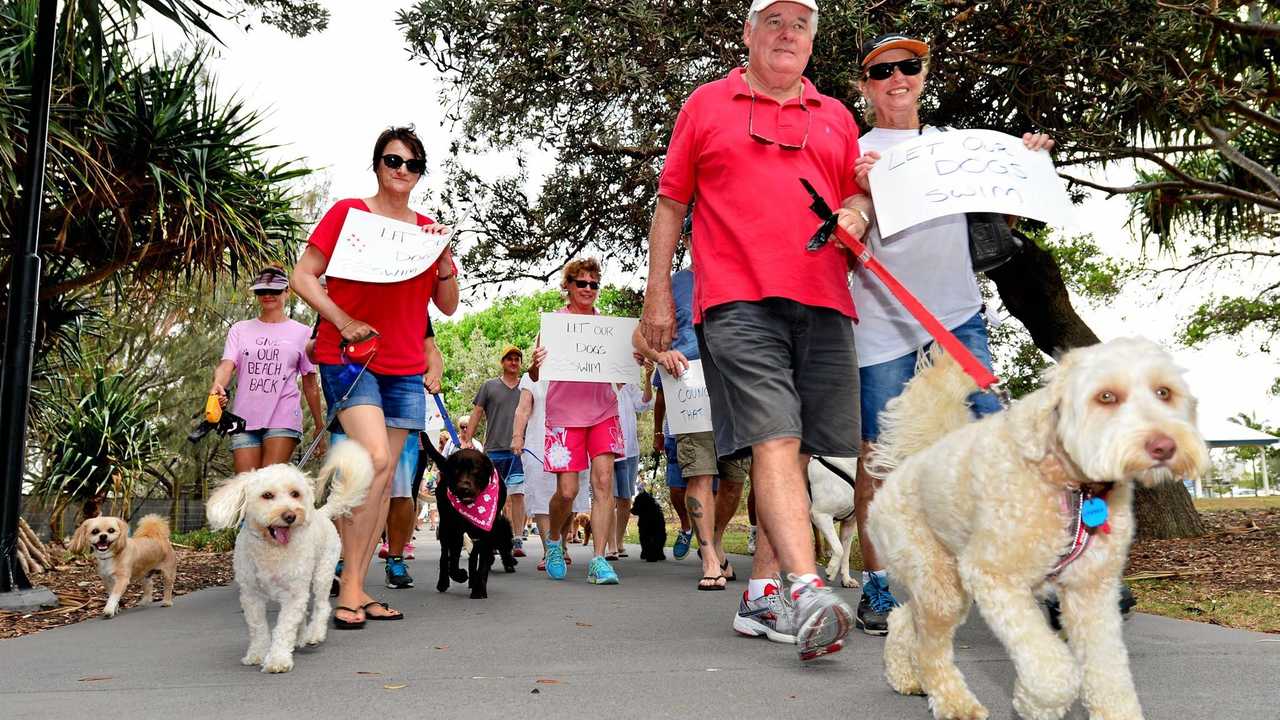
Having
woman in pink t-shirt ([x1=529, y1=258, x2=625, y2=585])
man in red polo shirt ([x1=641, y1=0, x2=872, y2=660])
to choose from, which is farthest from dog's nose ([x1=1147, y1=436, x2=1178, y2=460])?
woman in pink t-shirt ([x1=529, y1=258, x2=625, y2=585])

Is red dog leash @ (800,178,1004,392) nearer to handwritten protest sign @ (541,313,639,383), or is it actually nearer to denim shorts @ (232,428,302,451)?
handwritten protest sign @ (541,313,639,383)

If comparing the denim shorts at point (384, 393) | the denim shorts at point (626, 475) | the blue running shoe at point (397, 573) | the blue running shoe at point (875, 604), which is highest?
the denim shorts at point (384, 393)

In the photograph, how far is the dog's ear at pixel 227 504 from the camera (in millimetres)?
4941

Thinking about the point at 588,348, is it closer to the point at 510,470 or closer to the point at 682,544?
the point at 510,470

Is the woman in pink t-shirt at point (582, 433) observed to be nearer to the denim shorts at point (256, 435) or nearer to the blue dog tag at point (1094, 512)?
the denim shorts at point (256, 435)

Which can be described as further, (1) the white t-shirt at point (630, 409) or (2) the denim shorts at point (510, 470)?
(2) the denim shorts at point (510, 470)

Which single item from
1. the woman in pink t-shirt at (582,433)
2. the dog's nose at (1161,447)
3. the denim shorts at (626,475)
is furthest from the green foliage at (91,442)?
the dog's nose at (1161,447)

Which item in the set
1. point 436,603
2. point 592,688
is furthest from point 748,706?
point 436,603

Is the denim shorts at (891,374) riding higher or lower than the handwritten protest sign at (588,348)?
lower

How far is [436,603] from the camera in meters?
7.09

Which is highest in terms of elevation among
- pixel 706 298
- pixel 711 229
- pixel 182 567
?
pixel 711 229

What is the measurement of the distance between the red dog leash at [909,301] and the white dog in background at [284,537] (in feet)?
8.19

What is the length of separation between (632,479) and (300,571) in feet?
19.7

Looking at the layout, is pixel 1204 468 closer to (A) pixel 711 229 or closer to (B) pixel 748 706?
(B) pixel 748 706
